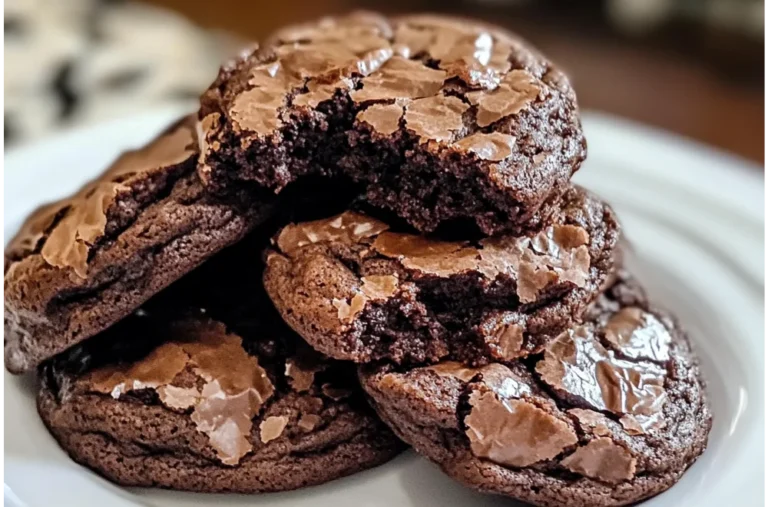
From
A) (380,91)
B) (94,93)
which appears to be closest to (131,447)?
(380,91)

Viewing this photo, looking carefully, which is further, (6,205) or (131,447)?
(6,205)

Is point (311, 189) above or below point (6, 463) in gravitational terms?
above

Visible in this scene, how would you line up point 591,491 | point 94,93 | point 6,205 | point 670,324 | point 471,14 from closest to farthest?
1. point 591,491
2. point 670,324
3. point 6,205
4. point 94,93
5. point 471,14

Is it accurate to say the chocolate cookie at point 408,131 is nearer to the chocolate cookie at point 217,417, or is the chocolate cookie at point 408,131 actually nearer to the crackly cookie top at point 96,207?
the crackly cookie top at point 96,207

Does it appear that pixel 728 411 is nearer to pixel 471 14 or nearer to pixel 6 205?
pixel 6 205

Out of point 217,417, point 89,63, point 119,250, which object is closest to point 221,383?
point 217,417

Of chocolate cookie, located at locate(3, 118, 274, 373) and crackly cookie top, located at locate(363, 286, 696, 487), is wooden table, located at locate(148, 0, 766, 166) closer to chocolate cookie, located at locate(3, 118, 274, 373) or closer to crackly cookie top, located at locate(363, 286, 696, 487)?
crackly cookie top, located at locate(363, 286, 696, 487)
